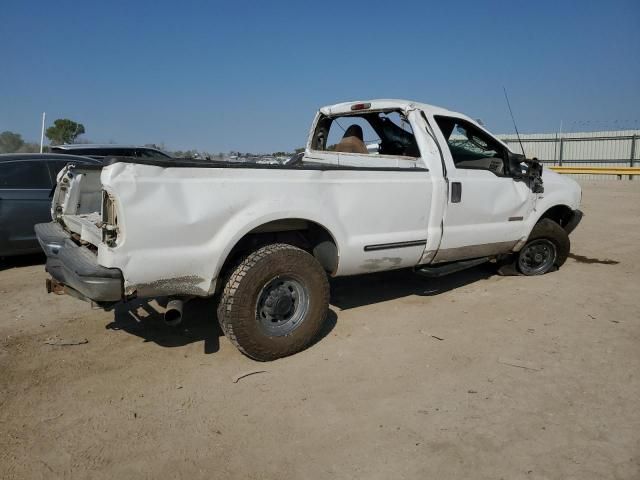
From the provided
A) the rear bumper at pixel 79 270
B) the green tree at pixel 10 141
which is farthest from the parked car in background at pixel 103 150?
the green tree at pixel 10 141

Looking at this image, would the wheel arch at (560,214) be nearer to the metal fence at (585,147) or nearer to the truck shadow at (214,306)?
the truck shadow at (214,306)

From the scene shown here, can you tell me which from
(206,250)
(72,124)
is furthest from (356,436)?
(72,124)

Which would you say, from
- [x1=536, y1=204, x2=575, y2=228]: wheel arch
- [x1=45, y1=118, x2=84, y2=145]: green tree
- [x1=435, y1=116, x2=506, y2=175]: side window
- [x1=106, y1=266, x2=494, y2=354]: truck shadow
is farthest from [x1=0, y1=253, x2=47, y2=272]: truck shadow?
[x1=45, y1=118, x2=84, y2=145]: green tree

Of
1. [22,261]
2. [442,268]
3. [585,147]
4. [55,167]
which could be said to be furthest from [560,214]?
[585,147]

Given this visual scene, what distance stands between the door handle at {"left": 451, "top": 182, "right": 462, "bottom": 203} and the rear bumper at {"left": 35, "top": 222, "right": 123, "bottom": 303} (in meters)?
3.00

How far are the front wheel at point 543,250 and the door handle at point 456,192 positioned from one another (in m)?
1.60

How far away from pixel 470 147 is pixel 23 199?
5.81 m

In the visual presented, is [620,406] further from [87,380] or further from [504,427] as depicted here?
[87,380]

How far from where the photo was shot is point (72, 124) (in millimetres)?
39625

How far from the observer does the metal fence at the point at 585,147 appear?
88.8ft

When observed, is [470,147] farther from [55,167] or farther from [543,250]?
[55,167]

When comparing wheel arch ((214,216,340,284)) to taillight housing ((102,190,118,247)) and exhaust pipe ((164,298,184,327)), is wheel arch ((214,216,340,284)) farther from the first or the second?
taillight housing ((102,190,118,247))

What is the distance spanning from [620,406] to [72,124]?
44074 mm

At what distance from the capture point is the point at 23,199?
656cm
